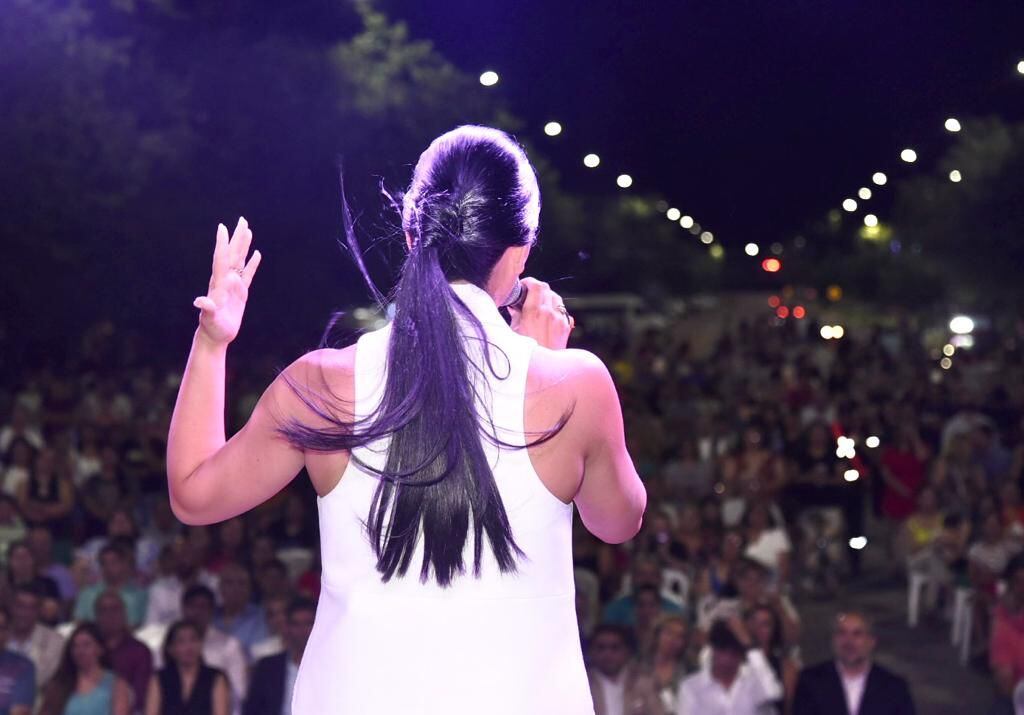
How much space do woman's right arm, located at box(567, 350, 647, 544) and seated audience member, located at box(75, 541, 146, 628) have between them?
6.81 m

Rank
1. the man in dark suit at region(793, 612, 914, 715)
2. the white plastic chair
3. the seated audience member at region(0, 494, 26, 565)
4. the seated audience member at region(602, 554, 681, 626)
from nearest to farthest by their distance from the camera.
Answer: the man in dark suit at region(793, 612, 914, 715), the seated audience member at region(602, 554, 681, 626), the seated audience member at region(0, 494, 26, 565), the white plastic chair

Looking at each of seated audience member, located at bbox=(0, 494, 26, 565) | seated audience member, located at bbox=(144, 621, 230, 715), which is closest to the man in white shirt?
seated audience member, located at bbox=(144, 621, 230, 715)

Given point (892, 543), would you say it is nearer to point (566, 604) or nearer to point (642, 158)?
point (642, 158)

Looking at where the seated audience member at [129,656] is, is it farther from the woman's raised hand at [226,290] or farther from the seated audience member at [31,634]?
the woman's raised hand at [226,290]

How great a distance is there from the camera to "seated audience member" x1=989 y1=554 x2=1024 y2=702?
7.42 meters

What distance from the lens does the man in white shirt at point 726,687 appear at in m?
6.68

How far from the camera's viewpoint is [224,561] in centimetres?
899

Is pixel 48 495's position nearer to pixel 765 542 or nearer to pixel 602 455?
pixel 765 542

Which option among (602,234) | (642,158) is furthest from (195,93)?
(602,234)

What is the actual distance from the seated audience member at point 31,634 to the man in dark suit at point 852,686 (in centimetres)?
350

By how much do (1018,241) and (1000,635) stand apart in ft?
49.8

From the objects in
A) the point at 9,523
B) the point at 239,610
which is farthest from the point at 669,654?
the point at 9,523

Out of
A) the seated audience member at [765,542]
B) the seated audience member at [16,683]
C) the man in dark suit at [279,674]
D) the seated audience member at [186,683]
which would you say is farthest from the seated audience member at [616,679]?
the seated audience member at [765,542]

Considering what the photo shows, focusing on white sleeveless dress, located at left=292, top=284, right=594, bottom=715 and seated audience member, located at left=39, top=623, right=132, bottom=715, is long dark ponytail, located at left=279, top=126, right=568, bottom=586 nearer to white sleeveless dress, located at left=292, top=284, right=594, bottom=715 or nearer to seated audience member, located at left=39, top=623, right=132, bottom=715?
white sleeveless dress, located at left=292, top=284, right=594, bottom=715
